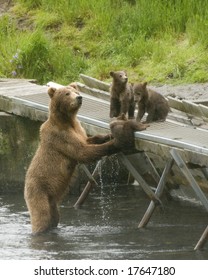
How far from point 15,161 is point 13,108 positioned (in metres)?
0.85

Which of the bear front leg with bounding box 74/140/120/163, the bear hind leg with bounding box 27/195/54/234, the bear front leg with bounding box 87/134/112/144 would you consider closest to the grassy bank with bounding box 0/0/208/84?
the bear front leg with bounding box 87/134/112/144

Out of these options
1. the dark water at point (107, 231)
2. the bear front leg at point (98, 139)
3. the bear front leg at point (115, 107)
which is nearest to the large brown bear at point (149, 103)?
the bear front leg at point (115, 107)

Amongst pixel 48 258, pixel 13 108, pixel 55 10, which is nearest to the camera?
pixel 48 258

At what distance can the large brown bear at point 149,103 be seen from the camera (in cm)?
1476

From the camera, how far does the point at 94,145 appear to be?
14.4m

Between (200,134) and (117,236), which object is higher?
(200,134)

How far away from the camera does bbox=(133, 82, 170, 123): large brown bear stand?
14758mm

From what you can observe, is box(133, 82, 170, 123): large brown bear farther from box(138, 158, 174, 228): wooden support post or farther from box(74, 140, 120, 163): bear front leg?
box(74, 140, 120, 163): bear front leg

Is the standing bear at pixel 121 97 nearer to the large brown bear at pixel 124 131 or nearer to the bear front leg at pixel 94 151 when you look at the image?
the large brown bear at pixel 124 131

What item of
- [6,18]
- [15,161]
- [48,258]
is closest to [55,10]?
[6,18]

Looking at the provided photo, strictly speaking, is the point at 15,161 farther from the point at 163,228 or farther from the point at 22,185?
the point at 163,228

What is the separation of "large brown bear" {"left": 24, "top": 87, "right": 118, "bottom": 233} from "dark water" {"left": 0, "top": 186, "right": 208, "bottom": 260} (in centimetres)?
28

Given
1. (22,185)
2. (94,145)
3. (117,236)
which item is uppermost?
(94,145)

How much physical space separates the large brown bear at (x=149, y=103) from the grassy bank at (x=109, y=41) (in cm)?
461
